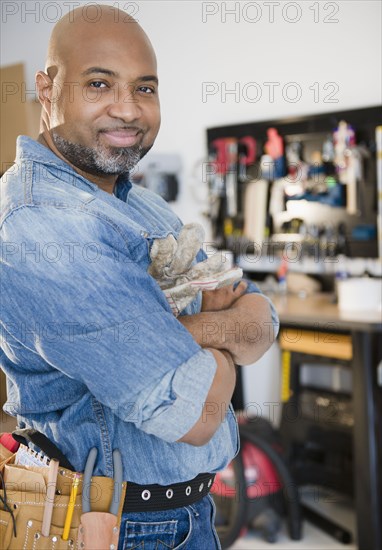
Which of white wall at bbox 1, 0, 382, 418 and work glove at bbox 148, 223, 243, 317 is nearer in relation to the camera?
work glove at bbox 148, 223, 243, 317

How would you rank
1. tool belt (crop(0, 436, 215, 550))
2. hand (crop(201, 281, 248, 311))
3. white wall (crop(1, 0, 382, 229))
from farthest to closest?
1. white wall (crop(1, 0, 382, 229))
2. hand (crop(201, 281, 248, 311))
3. tool belt (crop(0, 436, 215, 550))

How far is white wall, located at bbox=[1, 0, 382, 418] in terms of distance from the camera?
10.2ft

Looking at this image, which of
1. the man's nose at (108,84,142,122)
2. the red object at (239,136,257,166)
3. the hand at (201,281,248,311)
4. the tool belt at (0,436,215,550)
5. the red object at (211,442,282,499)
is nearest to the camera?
the tool belt at (0,436,215,550)

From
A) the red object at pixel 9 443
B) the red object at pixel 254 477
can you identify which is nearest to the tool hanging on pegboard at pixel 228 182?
the red object at pixel 254 477

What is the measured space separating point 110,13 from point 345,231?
87.9 inches

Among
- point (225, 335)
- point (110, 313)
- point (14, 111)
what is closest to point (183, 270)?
point (225, 335)

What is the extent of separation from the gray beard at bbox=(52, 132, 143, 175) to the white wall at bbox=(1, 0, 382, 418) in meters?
2.14

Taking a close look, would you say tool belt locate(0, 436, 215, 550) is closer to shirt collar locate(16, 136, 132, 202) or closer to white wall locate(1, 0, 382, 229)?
shirt collar locate(16, 136, 132, 202)

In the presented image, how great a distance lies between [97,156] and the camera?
120 cm

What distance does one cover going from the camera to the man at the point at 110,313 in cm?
98

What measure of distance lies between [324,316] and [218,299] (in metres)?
1.49

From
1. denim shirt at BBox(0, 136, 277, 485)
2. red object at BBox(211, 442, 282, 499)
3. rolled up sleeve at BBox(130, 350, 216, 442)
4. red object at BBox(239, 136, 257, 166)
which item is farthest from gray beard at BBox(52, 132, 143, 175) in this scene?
red object at BBox(239, 136, 257, 166)

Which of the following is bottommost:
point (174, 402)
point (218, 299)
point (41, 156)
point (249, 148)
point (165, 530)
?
point (165, 530)

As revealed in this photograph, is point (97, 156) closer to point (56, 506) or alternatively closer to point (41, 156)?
point (41, 156)
